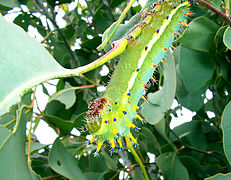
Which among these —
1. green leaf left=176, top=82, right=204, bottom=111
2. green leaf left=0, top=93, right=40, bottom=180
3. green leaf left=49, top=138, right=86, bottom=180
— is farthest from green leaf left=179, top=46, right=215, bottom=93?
green leaf left=0, top=93, right=40, bottom=180

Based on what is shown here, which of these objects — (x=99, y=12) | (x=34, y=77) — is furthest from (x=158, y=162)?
(x=34, y=77)

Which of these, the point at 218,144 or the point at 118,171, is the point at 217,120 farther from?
the point at 118,171

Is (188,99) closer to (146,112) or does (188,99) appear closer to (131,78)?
(146,112)

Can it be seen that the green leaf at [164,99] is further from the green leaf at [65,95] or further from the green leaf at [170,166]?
the green leaf at [65,95]

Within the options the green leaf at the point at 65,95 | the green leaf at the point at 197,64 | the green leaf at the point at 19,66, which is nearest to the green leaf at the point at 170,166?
the green leaf at the point at 197,64

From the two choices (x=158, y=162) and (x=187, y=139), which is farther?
(x=187, y=139)

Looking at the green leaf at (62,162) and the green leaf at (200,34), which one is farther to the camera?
the green leaf at (200,34)

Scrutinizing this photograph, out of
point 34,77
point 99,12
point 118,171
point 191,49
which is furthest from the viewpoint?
point 99,12
